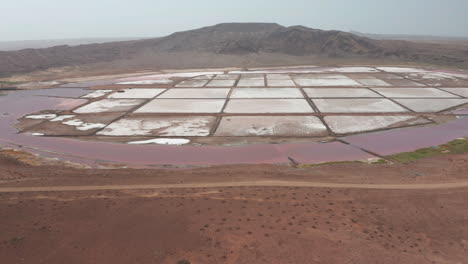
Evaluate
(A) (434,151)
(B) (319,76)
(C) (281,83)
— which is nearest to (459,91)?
(B) (319,76)

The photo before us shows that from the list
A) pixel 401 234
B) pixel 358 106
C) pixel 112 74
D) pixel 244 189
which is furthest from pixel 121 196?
pixel 112 74

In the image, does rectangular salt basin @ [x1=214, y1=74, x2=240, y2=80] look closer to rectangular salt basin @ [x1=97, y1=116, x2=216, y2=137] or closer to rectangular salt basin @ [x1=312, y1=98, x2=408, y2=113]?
rectangular salt basin @ [x1=312, y1=98, x2=408, y2=113]

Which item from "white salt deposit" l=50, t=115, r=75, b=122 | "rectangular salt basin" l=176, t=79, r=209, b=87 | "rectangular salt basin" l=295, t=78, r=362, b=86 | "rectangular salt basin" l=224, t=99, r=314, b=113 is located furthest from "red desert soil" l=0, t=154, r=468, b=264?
"rectangular salt basin" l=176, t=79, r=209, b=87

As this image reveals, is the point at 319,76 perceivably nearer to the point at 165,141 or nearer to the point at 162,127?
the point at 162,127

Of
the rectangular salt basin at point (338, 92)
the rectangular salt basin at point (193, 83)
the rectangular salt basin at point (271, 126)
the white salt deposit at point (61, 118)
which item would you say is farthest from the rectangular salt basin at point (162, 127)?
the rectangular salt basin at point (193, 83)

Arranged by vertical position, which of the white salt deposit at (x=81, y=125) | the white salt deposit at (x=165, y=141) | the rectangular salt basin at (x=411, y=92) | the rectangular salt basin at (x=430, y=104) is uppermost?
the rectangular salt basin at (x=411, y=92)

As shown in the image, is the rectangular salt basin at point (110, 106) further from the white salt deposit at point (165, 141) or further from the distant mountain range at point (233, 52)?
the distant mountain range at point (233, 52)
